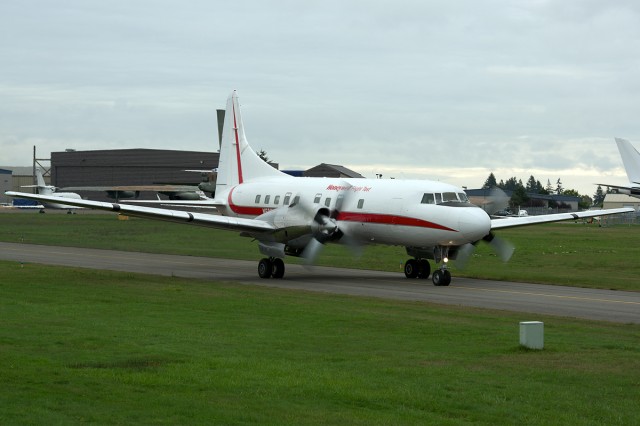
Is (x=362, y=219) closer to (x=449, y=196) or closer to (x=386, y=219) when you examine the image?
(x=386, y=219)

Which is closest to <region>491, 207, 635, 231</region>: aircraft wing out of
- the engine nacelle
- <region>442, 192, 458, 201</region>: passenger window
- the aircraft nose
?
<region>442, 192, 458, 201</region>: passenger window

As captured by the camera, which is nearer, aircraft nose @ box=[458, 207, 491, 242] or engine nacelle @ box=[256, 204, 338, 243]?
aircraft nose @ box=[458, 207, 491, 242]

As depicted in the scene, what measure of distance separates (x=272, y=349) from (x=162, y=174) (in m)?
128

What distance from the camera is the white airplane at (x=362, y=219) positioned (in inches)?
1225

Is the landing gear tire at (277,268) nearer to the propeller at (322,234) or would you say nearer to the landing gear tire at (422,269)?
the propeller at (322,234)

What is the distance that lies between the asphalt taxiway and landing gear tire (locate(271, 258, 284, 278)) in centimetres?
39

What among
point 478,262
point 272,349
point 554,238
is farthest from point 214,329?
point 554,238

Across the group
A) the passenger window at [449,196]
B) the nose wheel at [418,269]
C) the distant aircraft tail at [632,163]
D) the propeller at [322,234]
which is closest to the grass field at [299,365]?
the propeller at [322,234]

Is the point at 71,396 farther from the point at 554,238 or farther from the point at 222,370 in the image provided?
the point at 554,238

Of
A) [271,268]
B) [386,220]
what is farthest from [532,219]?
[271,268]

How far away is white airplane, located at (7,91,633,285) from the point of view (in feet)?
102

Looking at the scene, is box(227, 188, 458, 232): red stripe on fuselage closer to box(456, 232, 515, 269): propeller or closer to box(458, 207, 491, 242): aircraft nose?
box(458, 207, 491, 242): aircraft nose

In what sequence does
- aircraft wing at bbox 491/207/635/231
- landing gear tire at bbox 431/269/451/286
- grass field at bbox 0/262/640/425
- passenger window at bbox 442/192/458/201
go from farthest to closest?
aircraft wing at bbox 491/207/635/231 → passenger window at bbox 442/192/458/201 → landing gear tire at bbox 431/269/451/286 → grass field at bbox 0/262/640/425

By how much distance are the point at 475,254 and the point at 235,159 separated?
43.8 feet
